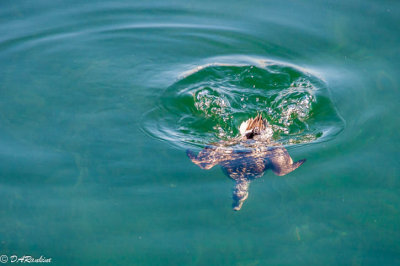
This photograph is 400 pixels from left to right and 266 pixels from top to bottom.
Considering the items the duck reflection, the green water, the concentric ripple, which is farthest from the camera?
the concentric ripple

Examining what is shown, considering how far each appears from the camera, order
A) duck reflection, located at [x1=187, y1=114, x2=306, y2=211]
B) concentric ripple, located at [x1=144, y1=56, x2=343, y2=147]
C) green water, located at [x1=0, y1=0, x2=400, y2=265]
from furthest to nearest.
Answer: concentric ripple, located at [x1=144, y1=56, x2=343, y2=147] < duck reflection, located at [x1=187, y1=114, x2=306, y2=211] < green water, located at [x1=0, y1=0, x2=400, y2=265]

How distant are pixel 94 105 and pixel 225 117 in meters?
2.58

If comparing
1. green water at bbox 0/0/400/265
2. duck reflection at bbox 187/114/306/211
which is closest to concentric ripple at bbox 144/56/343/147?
green water at bbox 0/0/400/265

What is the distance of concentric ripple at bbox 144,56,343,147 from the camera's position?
716 cm

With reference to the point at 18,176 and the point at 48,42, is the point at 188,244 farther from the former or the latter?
the point at 48,42

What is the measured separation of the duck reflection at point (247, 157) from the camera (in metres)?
6.49

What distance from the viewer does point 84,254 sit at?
5414 mm

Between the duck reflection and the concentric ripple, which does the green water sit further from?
the duck reflection

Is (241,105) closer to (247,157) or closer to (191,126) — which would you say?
(191,126)

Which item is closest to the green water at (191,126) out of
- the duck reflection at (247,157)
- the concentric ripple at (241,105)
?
the concentric ripple at (241,105)

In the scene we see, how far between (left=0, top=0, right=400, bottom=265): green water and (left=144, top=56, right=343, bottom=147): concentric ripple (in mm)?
33

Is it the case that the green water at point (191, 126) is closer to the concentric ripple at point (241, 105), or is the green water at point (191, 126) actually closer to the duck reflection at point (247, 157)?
the concentric ripple at point (241, 105)

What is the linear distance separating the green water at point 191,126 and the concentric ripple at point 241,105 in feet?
0.11

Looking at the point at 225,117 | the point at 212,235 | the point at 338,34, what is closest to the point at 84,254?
the point at 212,235
